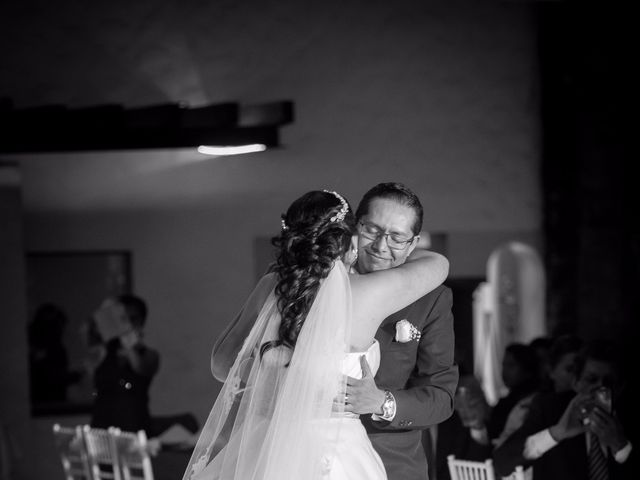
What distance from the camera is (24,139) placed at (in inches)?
249

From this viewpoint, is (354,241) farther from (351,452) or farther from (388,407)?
(351,452)

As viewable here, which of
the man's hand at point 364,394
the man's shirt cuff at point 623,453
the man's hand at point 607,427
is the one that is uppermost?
the man's hand at point 364,394

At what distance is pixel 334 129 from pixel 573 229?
84.3 inches

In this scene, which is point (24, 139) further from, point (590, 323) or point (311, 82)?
point (590, 323)

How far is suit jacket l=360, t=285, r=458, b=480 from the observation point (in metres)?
2.91

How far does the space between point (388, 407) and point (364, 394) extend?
0.13 meters

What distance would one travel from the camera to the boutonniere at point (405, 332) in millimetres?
2857

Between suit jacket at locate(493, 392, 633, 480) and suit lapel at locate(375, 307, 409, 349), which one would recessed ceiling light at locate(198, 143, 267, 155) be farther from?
suit lapel at locate(375, 307, 409, 349)

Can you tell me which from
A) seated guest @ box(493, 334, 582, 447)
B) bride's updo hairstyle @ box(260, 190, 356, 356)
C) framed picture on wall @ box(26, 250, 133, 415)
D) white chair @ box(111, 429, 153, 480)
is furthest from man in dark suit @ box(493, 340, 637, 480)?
framed picture on wall @ box(26, 250, 133, 415)

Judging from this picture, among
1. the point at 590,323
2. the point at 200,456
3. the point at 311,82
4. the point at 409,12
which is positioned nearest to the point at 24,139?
the point at 311,82

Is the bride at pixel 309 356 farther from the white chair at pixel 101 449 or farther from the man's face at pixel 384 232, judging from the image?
the white chair at pixel 101 449

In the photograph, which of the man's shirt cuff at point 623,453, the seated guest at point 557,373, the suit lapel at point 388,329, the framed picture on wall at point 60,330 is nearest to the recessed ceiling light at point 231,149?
the framed picture on wall at point 60,330

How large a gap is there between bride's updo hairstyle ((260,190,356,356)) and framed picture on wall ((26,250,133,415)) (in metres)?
4.99

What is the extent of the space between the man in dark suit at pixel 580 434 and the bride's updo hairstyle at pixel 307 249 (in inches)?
58.3
